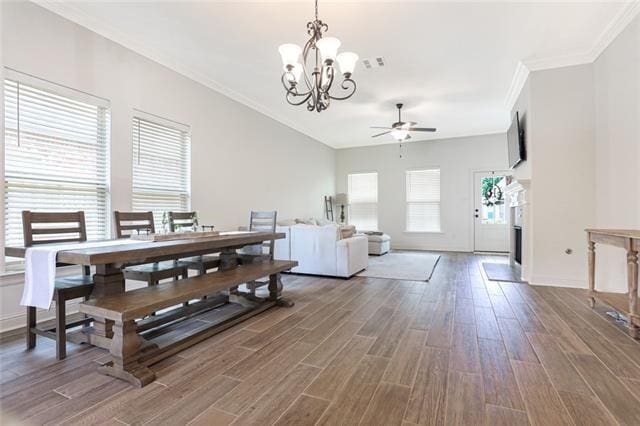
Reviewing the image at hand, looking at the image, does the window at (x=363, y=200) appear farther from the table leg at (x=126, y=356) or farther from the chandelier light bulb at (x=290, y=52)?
the table leg at (x=126, y=356)

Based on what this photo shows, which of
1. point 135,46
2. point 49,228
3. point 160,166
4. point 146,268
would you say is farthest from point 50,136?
point 146,268

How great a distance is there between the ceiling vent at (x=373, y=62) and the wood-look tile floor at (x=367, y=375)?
122 inches

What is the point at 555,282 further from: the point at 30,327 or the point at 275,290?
the point at 30,327

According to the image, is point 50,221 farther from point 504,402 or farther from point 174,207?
point 504,402

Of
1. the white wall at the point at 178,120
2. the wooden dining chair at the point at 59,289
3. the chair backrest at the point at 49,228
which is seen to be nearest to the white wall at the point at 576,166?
the white wall at the point at 178,120

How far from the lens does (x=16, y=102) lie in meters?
2.71

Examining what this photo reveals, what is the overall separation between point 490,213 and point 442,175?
1.49 meters

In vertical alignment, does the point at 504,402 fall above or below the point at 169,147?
below

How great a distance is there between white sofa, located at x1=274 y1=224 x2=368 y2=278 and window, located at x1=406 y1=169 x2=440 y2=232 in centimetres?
383

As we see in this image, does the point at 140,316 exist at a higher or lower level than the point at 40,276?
lower

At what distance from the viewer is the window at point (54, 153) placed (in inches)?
106

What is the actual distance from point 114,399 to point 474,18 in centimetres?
422

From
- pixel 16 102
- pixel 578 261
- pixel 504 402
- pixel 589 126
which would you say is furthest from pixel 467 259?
pixel 16 102

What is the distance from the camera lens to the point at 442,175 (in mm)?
8125
